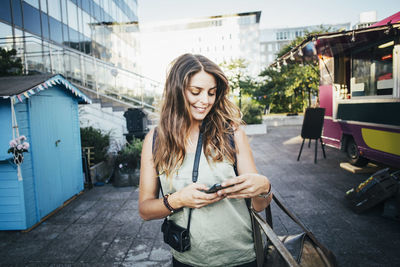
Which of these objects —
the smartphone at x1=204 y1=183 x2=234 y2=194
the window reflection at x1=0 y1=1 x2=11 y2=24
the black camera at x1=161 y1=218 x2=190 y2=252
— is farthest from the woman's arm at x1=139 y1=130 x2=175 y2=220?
the window reflection at x1=0 y1=1 x2=11 y2=24

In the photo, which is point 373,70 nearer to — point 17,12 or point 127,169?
point 127,169

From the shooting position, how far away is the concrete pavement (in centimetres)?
303

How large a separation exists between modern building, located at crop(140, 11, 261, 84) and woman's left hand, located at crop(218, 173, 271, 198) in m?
58.8

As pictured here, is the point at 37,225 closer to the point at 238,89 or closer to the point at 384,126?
the point at 384,126

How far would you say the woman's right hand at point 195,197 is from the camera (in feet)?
3.71

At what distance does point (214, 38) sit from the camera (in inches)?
2349

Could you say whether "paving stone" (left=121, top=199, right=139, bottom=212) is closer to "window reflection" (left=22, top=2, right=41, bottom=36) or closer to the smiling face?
the smiling face

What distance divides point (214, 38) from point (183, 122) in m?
62.5

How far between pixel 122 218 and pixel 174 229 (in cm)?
322

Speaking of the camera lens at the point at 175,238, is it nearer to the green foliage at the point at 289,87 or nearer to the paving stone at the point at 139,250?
the paving stone at the point at 139,250

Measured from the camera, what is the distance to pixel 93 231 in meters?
3.80

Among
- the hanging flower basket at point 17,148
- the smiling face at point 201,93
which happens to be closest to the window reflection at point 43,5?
Result: the hanging flower basket at point 17,148

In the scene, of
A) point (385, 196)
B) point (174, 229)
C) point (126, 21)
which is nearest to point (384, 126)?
point (385, 196)

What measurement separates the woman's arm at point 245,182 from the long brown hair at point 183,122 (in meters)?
0.06
